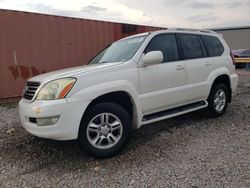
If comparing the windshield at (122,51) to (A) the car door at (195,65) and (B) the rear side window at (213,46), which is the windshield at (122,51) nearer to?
(A) the car door at (195,65)

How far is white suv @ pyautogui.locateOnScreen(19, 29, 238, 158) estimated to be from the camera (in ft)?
11.0

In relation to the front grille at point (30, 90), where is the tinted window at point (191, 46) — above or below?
above

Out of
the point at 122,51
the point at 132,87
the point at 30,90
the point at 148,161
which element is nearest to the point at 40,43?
the point at 122,51

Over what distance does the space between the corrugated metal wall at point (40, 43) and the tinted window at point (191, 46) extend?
474 cm

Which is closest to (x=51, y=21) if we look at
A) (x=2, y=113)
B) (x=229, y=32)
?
(x=2, y=113)

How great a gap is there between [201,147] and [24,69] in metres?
5.88

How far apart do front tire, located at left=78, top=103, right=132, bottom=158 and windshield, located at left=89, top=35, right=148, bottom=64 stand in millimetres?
898

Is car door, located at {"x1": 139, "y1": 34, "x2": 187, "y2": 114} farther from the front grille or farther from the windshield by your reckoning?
the front grille

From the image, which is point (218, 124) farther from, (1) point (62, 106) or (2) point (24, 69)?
(2) point (24, 69)

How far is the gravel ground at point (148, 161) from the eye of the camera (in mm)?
3104

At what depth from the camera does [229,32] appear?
2920 centimetres

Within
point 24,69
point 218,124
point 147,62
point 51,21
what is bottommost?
point 218,124

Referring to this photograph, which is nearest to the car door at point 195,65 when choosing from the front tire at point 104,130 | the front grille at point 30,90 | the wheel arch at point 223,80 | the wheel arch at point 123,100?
the wheel arch at point 223,80

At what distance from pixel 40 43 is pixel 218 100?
214 inches
